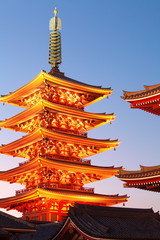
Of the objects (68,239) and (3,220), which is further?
(68,239)

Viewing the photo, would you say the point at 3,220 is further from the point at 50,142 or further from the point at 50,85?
the point at 50,85

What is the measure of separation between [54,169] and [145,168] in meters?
22.4

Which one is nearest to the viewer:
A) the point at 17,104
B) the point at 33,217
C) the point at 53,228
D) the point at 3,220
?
the point at 3,220

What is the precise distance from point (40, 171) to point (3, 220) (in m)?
25.3

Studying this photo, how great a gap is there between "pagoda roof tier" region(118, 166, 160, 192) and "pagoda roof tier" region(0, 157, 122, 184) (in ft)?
62.8

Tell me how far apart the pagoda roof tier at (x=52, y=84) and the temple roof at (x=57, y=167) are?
871cm

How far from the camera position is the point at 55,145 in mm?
49500

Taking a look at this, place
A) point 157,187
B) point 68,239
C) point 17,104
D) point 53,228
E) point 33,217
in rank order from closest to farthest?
1. point 68,239
2. point 157,187
3. point 53,228
4. point 33,217
5. point 17,104

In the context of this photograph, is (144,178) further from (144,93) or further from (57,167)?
(57,167)

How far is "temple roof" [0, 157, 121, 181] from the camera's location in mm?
46250

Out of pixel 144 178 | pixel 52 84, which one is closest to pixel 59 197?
pixel 52 84

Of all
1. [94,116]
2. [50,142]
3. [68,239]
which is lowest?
Result: [68,239]

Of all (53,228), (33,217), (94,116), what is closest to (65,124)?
(94,116)

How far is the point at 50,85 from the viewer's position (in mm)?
50875
